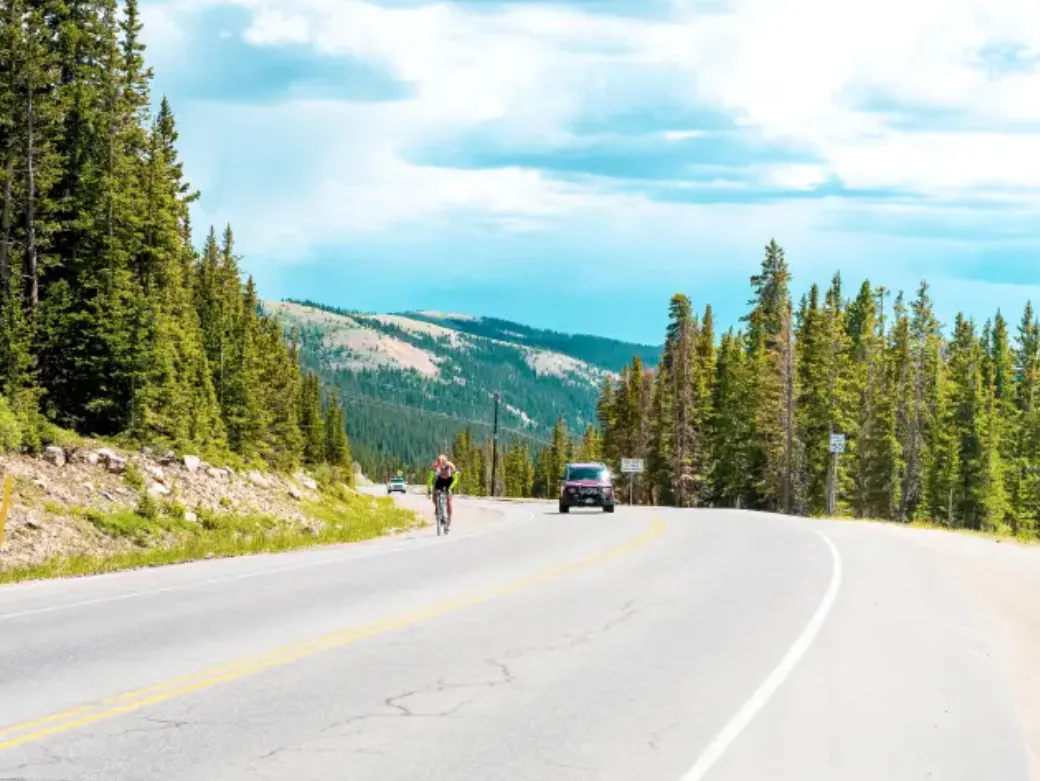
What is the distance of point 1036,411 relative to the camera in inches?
4269

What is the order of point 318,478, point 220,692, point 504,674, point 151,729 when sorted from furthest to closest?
1. point 318,478
2. point 504,674
3. point 220,692
4. point 151,729

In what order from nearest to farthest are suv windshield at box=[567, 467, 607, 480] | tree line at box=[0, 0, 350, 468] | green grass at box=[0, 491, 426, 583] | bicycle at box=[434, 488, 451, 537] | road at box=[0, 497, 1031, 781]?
road at box=[0, 497, 1031, 781] → green grass at box=[0, 491, 426, 583] → bicycle at box=[434, 488, 451, 537] → tree line at box=[0, 0, 350, 468] → suv windshield at box=[567, 467, 607, 480]

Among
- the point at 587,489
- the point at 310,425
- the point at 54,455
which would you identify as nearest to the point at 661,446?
the point at 310,425

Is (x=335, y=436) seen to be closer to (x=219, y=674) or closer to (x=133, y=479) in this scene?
(x=133, y=479)

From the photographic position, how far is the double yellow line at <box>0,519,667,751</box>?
296 inches

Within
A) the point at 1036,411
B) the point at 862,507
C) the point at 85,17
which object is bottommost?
the point at 862,507

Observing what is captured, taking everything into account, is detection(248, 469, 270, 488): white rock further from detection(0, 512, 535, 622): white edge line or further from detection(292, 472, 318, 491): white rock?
detection(0, 512, 535, 622): white edge line

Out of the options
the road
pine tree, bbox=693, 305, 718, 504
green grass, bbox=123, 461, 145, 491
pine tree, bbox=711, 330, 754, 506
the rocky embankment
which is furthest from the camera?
pine tree, bbox=693, 305, 718, 504

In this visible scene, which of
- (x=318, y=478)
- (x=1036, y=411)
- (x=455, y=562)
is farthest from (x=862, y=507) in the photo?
(x=455, y=562)

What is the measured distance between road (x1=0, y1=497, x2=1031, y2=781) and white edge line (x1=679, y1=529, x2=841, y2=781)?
3cm

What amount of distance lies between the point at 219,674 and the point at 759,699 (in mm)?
4322

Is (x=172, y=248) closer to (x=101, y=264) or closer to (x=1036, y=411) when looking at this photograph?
(x=101, y=264)

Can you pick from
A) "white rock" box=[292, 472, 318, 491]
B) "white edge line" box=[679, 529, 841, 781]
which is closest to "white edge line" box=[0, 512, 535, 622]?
"white edge line" box=[679, 529, 841, 781]

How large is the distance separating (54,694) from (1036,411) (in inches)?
4411
